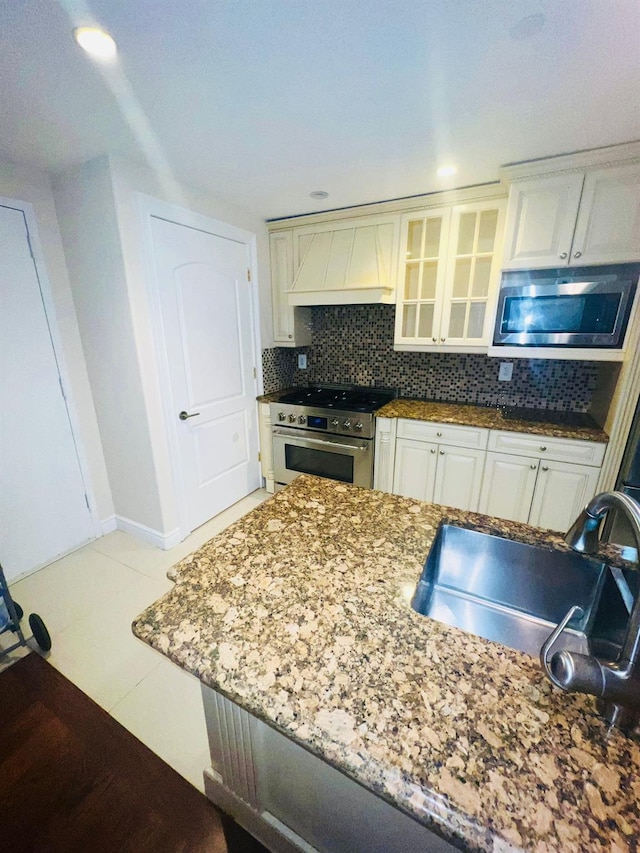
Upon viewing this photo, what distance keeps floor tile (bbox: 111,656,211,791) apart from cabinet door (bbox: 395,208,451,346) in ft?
8.00

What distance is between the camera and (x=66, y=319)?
86.6 inches

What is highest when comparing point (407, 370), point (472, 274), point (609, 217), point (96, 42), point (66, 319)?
point (96, 42)

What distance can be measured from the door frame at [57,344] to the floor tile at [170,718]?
1.29m

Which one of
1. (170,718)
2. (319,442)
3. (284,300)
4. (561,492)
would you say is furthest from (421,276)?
(170,718)

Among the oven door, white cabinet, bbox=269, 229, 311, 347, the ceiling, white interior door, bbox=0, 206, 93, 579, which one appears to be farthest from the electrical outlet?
white interior door, bbox=0, 206, 93, 579

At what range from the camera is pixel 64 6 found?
937 mm

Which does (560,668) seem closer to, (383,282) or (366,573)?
(366,573)

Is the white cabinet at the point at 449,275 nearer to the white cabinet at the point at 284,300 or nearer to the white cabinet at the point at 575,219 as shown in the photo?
the white cabinet at the point at 575,219

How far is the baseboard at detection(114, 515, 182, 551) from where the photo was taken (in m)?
2.41

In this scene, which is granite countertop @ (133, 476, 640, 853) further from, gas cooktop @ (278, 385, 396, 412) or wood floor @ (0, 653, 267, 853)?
gas cooktop @ (278, 385, 396, 412)

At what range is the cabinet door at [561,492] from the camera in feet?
6.83

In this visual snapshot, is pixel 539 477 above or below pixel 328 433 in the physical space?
below

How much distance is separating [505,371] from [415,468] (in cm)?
98

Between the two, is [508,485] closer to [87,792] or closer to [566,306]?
[566,306]
